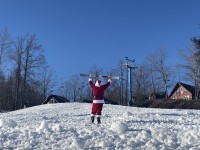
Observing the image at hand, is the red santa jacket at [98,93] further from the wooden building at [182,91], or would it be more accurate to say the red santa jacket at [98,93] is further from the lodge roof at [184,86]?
the lodge roof at [184,86]

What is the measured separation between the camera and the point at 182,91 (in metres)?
72.9

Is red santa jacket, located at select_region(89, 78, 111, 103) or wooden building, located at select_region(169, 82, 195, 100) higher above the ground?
wooden building, located at select_region(169, 82, 195, 100)

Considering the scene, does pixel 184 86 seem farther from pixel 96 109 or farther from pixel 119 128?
pixel 119 128

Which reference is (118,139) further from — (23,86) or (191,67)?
(191,67)

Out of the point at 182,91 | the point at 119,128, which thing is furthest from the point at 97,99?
the point at 182,91

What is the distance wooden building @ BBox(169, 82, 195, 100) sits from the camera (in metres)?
71.2

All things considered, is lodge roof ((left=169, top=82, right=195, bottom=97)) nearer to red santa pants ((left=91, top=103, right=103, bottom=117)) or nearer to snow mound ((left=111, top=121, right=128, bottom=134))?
red santa pants ((left=91, top=103, right=103, bottom=117))

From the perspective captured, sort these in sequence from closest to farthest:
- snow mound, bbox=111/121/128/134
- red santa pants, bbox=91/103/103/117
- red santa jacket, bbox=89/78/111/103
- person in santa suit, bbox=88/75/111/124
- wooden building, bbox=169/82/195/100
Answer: snow mound, bbox=111/121/128/134 → red santa pants, bbox=91/103/103/117 → person in santa suit, bbox=88/75/111/124 → red santa jacket, bbox=89/78/111/103 → wooden building, bbox=169/82/195/100

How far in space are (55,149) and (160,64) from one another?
58.2 metres

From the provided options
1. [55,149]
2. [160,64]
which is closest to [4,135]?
[55,149]

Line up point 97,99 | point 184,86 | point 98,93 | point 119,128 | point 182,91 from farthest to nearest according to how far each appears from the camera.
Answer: point 182,91
point 184,86
point 98,93
point 97,99
point 119,128

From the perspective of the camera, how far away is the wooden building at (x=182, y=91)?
234ft

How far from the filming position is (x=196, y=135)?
1127 cm

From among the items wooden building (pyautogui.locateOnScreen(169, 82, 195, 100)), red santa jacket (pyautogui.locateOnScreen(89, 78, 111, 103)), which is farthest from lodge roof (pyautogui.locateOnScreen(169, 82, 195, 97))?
red santa jacket (pyautogui.locateOnScreen(89, 78, 111, 103))
